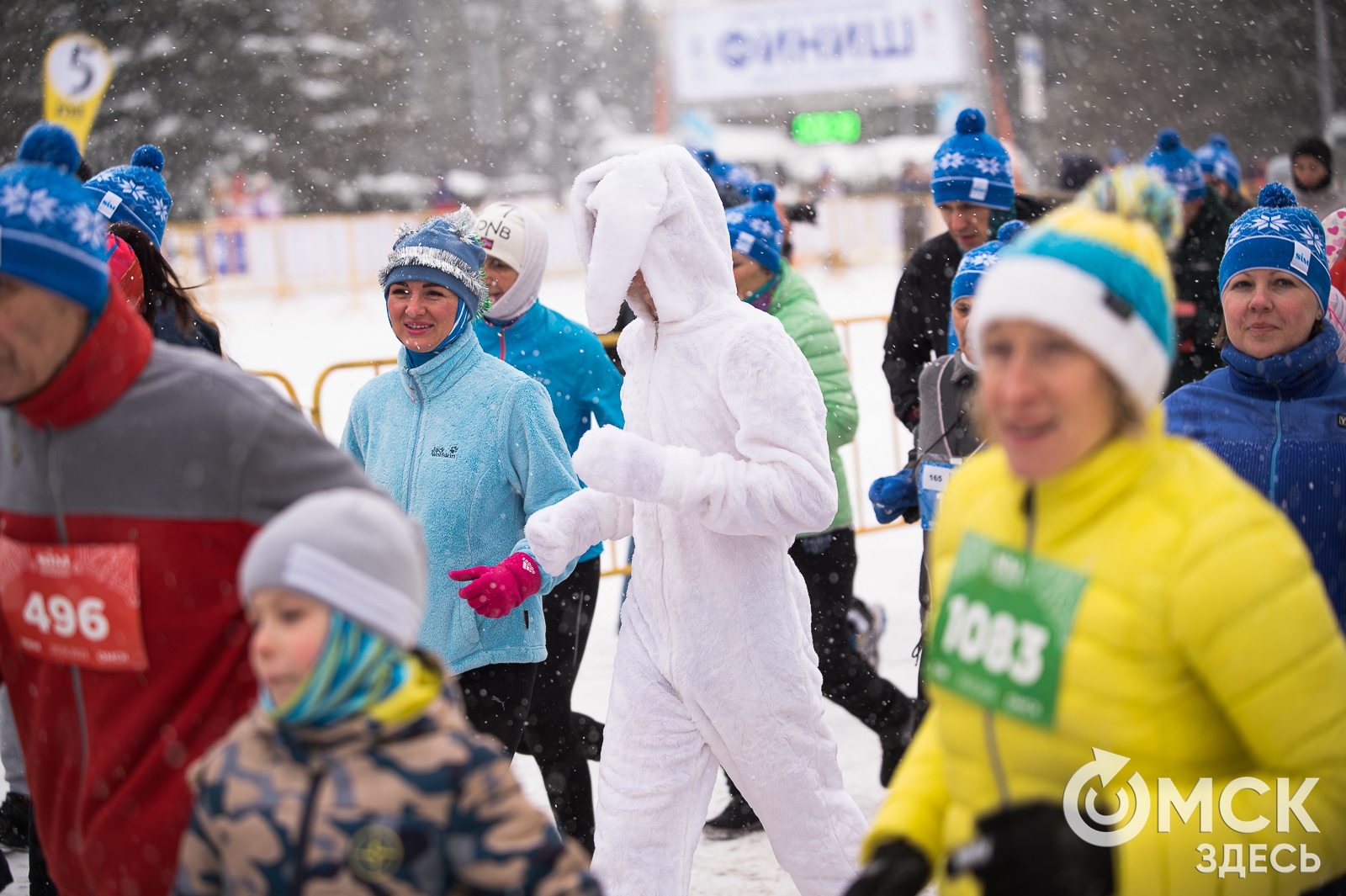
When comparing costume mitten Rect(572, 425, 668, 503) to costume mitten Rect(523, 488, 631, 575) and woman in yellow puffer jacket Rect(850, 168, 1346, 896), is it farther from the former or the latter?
woman in yellow puffer jacket Rect(850, 168, 1346, 896)

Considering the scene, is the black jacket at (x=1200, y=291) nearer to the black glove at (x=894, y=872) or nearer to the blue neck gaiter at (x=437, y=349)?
the blue neck gaiter at (x=437, y=349)

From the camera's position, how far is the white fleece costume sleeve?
3285 millimetres

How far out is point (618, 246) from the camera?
3.39 metres

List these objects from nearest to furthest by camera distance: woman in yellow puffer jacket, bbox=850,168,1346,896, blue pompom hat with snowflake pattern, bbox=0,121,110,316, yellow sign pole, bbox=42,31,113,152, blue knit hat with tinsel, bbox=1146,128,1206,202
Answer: woman in yellow puffer jacket, bbox=850,168,1346,896 < blue pompom hat with snowflake pattern, bbox=0,121,110,316 < blue knit hat with tinsel, bbox=1146,128,1206,202 < yellow sign pole, bbox=42,31,113,152

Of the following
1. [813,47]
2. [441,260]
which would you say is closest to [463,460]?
[441,260]

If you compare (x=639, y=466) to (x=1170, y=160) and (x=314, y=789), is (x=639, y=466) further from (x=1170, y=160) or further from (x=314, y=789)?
(x=1170, y=160)

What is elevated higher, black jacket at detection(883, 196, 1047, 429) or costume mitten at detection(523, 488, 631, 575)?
black jacket at detection(883, 196, 1047, 429)

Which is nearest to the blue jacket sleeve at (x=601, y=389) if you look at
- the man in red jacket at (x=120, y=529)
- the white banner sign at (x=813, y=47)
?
the man in red jacket at (x=120, y=529)

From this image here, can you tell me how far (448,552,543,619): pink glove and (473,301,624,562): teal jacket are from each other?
144 centimetres

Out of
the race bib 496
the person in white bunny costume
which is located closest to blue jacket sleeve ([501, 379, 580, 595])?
the person in white bunny costume

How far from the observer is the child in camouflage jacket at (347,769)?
187 centimetres

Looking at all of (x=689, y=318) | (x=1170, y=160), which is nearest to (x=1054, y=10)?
(x=1170, y=160)

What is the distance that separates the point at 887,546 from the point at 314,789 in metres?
7.38

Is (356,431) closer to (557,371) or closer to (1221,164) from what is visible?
(557,371)
